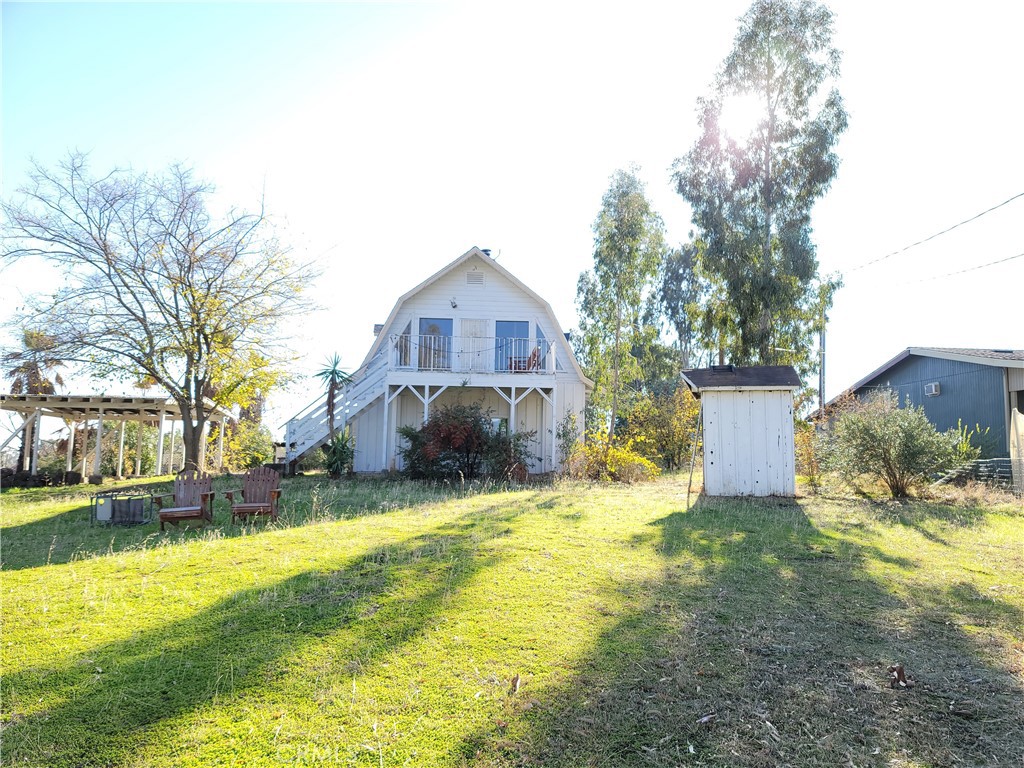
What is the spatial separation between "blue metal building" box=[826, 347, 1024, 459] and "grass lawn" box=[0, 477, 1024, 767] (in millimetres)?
11857

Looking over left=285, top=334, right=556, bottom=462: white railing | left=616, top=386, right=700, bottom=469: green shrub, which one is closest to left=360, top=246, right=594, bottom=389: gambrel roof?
left=285, top=334, right=556, bottom=462: white railing

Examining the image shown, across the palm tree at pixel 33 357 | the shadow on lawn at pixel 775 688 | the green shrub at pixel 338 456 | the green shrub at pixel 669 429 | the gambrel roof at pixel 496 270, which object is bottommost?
the shadow on lawn at pixel 775 688

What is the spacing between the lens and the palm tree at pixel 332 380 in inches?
723

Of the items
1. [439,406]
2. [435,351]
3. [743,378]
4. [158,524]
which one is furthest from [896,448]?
[158,524]

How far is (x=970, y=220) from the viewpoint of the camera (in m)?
14.1

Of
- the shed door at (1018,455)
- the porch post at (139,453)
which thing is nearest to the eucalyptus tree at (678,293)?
the shed door at (1018,455)

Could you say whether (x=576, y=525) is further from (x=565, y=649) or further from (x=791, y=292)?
(x=791, y=292)

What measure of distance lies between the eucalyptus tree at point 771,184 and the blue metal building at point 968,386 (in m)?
3.96

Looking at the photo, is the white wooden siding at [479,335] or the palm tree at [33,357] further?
the white wooden siding at [479,335]

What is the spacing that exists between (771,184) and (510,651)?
21370mm

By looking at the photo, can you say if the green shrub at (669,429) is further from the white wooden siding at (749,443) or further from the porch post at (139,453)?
the porch post at (139,453)

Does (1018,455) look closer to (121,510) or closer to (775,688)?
(775,688)

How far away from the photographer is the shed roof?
1319 cm

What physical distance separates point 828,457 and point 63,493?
19330mm
